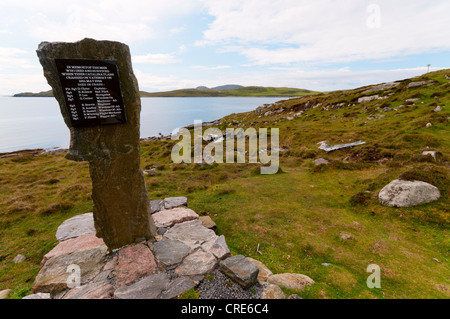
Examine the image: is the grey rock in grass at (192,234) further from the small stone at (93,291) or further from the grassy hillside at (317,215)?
the small stone at (93,291)

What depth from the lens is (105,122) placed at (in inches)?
269

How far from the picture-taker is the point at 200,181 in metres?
18.1

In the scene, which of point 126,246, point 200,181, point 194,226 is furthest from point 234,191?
point 126,246

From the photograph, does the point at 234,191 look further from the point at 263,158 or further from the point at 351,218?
the point at 263,158

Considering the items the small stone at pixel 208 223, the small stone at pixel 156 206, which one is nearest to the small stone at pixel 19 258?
the small stone at pixel 156 206

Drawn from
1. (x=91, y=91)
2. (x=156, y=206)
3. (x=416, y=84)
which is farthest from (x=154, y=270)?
(x=416, y=84)

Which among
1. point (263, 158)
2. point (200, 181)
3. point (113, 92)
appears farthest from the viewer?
point (263, 158)

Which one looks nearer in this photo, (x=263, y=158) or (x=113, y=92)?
(x=113, y=92)

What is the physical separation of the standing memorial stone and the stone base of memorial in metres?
0.94

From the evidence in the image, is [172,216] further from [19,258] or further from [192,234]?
[19,258]

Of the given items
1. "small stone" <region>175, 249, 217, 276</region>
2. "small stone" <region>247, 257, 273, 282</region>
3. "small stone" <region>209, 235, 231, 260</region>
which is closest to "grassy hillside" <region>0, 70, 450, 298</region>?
"small stone" <region>247, 257, 273, 282</region>

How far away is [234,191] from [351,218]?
7.31 metres

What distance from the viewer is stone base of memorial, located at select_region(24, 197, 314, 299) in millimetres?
5910

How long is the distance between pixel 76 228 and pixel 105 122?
627 cm
